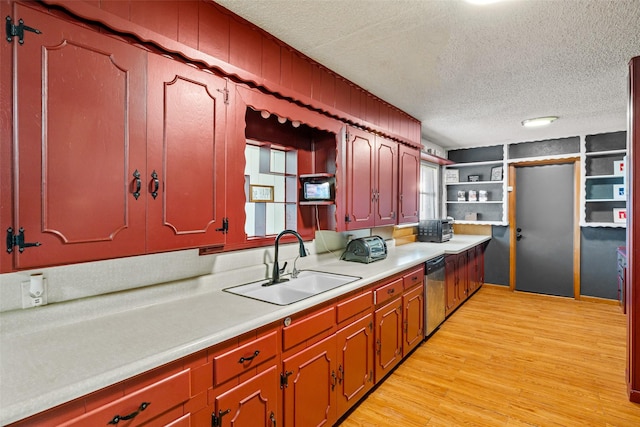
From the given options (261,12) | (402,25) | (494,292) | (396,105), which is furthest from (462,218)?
(261,12)

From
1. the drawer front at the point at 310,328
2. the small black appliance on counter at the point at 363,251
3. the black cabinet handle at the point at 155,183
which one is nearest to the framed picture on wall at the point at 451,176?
the small black appliance on counter at the point at 363,251

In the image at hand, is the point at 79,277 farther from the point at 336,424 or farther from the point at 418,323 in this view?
the point at 418,323

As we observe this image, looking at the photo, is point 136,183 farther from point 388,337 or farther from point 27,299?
point 388,337

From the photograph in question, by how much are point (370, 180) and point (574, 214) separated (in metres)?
3.83

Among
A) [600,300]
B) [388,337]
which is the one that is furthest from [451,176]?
[388,337]

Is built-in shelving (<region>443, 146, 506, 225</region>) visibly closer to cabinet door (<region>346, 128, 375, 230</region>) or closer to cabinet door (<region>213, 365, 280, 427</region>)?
cabinet door (<region>346, 128, 375, 230</region>)

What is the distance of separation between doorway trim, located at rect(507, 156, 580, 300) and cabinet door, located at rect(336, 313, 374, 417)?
4.00 metres

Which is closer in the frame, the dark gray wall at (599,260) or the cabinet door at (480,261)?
the dark gray wall at (599,260)

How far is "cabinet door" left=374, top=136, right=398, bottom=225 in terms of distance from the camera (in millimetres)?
3023

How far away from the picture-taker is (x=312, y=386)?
5.90 feet

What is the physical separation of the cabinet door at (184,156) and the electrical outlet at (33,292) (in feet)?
1.46

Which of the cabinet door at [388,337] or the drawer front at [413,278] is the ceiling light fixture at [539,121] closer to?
the drawer front at [413,278]

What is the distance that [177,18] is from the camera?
1.50 meters

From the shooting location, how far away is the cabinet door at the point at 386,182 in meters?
3.02
